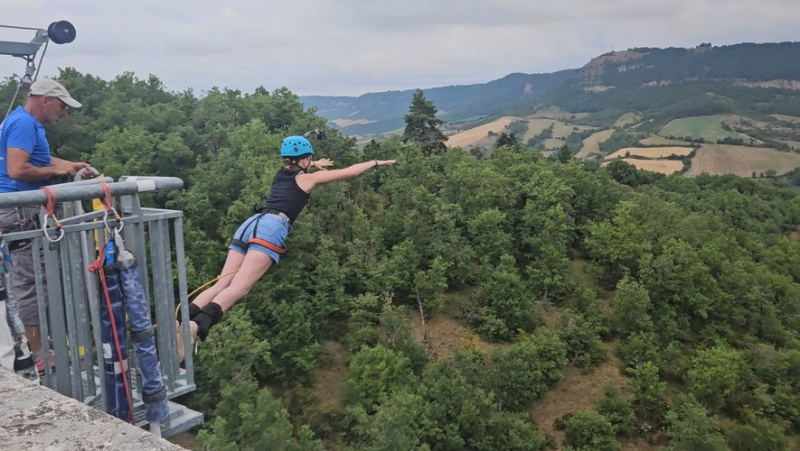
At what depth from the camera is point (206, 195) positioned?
2800 cm

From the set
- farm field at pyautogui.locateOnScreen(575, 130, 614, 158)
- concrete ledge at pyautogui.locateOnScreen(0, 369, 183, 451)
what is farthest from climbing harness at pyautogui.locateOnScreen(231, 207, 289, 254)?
farm field at pyautogui.locateOnScreen(575, 130, 614, 158)

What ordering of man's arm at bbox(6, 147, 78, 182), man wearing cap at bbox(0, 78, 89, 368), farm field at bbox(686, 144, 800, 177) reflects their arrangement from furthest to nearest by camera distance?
farm field at bbox(686, 144, 800, 177) < man's arm at bbox(6, 147, 78, 182) < man wearing cap at bbox(0, 78, 89, 368)

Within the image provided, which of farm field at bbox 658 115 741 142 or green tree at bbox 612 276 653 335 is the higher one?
farm field at bbox 658 115 741 142

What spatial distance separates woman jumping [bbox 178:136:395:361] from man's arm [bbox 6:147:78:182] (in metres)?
2.04

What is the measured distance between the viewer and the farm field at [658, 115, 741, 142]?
175m

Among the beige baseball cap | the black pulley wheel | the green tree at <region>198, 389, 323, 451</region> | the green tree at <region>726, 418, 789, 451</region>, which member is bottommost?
the green tree at <region>726, 418, 789, 451</region>

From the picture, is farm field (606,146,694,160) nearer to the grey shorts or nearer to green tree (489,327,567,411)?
green tree (489,327,567,411)

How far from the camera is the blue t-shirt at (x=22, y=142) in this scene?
541cm

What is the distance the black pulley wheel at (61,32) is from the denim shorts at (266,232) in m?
4.03

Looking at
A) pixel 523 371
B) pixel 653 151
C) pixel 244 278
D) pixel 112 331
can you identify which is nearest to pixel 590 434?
pixel 523 371

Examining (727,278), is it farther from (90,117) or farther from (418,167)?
(90,117)

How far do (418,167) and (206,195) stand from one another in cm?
1994

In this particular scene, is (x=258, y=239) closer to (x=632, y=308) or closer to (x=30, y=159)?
(x=30, y=159)

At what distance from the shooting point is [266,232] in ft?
23.2
